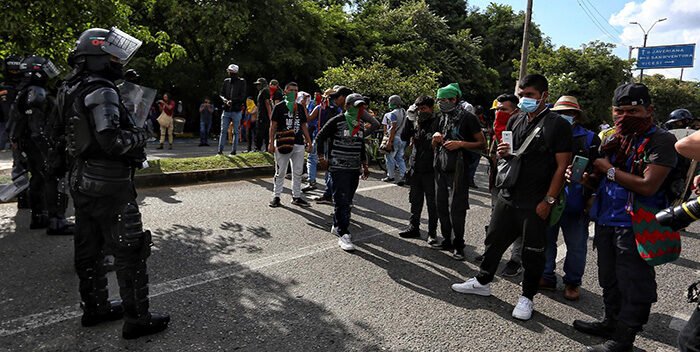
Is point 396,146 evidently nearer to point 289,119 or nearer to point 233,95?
point 289,119

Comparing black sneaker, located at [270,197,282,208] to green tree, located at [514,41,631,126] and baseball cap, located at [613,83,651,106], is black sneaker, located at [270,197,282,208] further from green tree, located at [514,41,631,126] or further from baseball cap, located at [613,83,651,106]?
green tree, located at [514,41,631,126]

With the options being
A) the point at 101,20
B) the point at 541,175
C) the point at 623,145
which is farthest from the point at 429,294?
the point at 101,20

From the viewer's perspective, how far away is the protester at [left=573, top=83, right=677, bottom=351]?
2.90 meters

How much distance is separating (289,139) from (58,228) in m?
3.13

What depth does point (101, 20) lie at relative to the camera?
5914 mm

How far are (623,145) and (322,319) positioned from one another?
245 centimetres

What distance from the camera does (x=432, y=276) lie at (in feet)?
14.7

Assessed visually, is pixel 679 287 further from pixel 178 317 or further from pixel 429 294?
pixel 178 317

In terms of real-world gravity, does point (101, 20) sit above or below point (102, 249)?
above

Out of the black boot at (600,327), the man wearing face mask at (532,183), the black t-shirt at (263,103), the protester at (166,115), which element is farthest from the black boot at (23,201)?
the protester at (166,115)

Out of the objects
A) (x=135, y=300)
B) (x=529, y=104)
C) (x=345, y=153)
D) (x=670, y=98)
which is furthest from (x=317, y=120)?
(x=670, y=98)

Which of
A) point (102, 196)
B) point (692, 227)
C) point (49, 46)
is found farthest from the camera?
point (692, 227)

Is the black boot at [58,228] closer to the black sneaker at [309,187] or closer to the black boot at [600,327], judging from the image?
the black sneaker at [309,187]

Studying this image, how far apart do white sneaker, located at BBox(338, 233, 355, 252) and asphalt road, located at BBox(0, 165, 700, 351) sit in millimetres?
85
